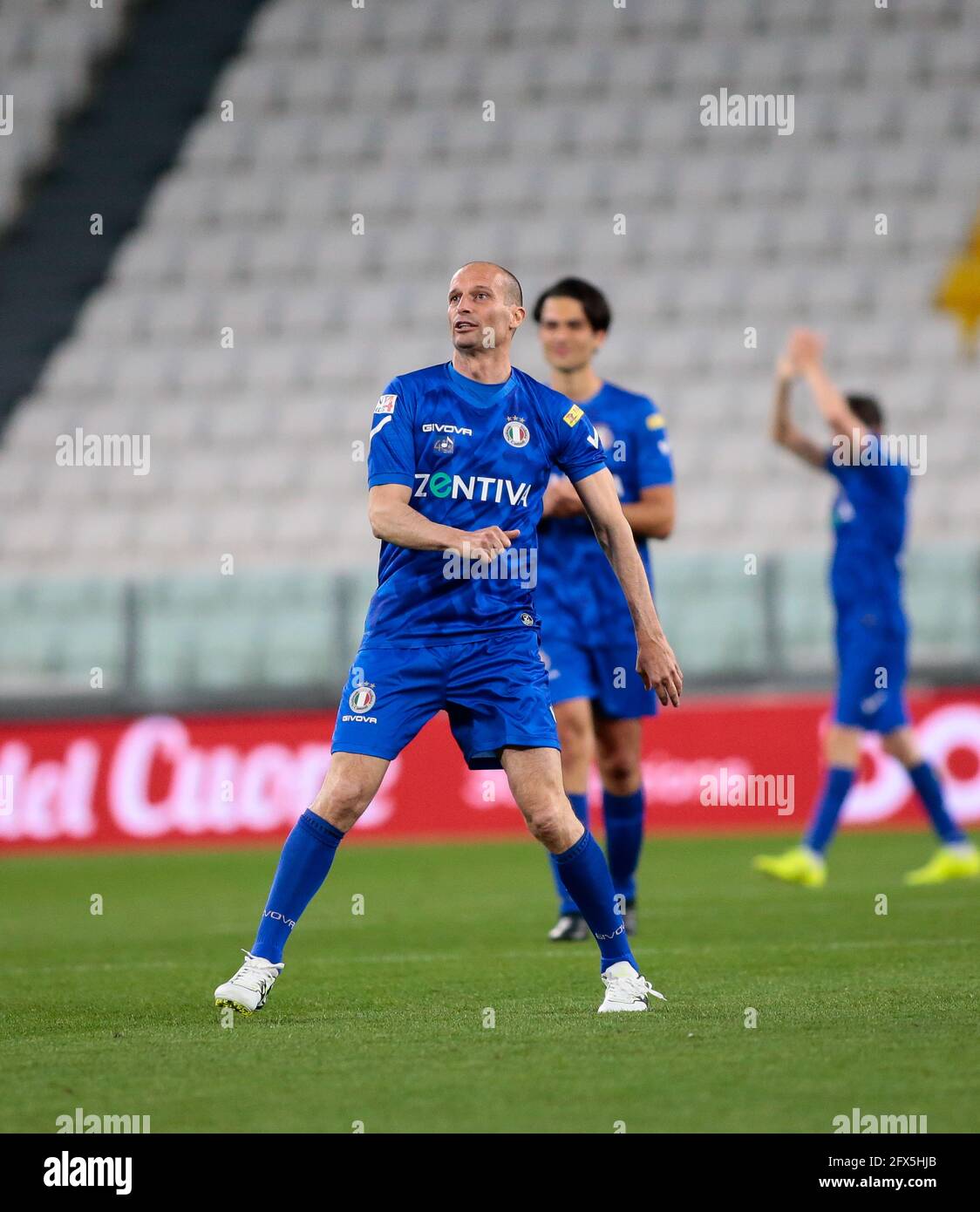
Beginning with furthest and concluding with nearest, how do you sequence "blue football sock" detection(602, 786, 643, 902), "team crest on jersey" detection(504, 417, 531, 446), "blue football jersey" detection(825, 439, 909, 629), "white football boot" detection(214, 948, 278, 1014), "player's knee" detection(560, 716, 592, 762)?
"blue football jersey" detection(825, 439, 909, 629) < "blue football sock" detection(602, 786, 643, 902) < "player's knee" detection(560, 716, 592, 762) < "team crest on jersey" detection(504, 417, 531, 446) < "white football boot" detection(214, 948, 278, 1014)

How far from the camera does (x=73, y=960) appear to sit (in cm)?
774

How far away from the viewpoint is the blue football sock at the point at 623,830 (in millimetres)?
7852

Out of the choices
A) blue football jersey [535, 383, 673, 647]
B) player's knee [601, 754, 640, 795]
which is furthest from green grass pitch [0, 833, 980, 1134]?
blue football jersey [535, 383, 673, 647]

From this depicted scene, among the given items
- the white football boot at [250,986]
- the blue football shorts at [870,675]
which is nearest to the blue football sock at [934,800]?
the blue football shorts at [870,675]

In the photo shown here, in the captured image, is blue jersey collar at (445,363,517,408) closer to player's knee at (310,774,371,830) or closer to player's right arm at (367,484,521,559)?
player's right arm at (367,484,521,559)

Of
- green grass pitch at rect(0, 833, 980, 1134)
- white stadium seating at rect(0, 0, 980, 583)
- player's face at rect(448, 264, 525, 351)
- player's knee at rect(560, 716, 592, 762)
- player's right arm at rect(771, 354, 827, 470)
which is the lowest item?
green grass pitch at rect(0, 833, 980, 1134)

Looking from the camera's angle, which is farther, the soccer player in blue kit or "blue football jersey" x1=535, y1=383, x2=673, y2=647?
"blue football jersey" x1=535, y1=383, x2=673, y2=647

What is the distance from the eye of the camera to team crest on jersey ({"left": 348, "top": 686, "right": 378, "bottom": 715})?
5.55 metres

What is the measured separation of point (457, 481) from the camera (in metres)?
5.59

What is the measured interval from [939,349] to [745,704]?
20.1 feet

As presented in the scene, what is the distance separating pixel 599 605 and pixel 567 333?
3.60ft

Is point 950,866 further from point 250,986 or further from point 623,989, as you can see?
point 250,986

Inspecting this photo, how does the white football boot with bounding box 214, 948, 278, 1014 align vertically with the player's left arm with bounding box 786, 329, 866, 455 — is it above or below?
below

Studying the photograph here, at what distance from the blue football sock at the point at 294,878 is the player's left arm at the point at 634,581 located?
3.30 feet
